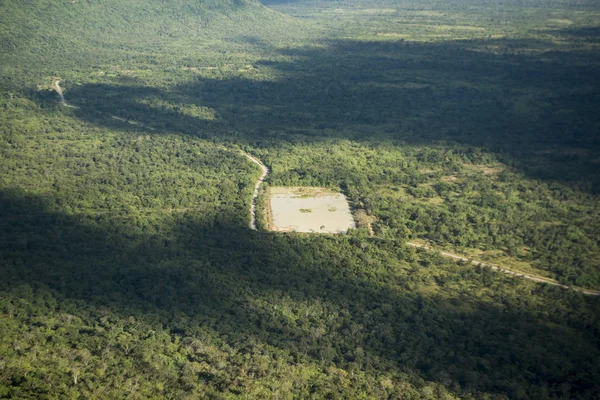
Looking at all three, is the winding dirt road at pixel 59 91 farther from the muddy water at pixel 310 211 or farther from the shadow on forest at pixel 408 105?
the muddy water at pixel 310 211

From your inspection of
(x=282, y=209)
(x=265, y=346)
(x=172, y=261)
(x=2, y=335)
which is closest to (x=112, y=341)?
(x=2, y=335)

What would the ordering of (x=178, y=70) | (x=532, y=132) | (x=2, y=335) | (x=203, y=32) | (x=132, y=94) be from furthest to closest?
(x=203, y=32) → (x=178, y=70) → (x=132, y=94) → (x=532, y=132) → (x=2, y=335)

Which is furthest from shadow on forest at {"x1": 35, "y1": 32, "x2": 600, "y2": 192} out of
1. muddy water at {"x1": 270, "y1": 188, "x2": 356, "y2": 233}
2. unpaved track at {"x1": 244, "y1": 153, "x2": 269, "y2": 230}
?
muddy water at {"x1": 270, "y1": 188, "x2": 356, "y2": 233}

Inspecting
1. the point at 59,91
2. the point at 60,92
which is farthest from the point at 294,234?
the point at 59,91

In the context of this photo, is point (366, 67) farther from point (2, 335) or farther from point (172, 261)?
point (2, 335)

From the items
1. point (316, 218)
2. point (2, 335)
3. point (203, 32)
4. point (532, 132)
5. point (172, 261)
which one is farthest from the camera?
point (203, 32)
